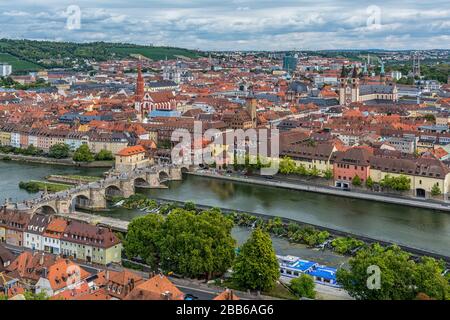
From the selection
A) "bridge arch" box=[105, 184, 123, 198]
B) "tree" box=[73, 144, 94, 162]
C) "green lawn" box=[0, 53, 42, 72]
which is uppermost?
"green lawn" box=[0, 53, 42, 72]

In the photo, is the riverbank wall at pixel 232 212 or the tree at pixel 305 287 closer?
the tree at pixel 305 287

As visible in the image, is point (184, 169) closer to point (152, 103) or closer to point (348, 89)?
point (152, 103)

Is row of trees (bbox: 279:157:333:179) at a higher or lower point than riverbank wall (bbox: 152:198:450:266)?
higher

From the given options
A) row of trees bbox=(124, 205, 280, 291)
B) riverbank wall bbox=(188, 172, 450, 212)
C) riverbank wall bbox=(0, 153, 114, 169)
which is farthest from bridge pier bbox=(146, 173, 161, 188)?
row of trees bbox=(124, 205, 280, 291)

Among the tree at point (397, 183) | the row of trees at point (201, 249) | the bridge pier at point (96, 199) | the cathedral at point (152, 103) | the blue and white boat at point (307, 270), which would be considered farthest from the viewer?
the cathedral at point (152, 103)

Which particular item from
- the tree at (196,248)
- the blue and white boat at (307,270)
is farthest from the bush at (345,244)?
the tree at (196,248)

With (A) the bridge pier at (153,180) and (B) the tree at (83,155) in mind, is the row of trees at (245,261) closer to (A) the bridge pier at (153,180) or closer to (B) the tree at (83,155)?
(A) the bridge pier at (153,180)

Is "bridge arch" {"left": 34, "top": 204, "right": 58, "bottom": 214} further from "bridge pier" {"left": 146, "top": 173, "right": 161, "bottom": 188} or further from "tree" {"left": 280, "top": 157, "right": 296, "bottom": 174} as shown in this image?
"tree" {"left": 280, "top": 157, "right": 296, "bottom": 174}
